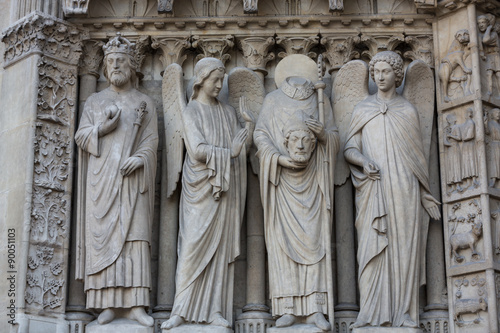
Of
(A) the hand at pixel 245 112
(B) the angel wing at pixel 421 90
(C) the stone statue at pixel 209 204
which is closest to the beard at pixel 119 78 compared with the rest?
(C) the stone statue at pixel 209 204

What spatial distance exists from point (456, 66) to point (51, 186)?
193 inches

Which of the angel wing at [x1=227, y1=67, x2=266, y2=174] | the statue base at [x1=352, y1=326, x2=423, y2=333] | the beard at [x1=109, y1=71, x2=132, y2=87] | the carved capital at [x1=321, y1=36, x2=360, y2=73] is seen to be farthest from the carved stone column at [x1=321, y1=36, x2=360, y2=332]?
the beard at [x1=109, y1=71, x2=132, y2=87]

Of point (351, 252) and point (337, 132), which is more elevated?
point (337, 132)

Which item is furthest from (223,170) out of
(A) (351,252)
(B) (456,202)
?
(B) (456,202)

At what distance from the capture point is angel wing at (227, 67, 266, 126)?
12.3 meters

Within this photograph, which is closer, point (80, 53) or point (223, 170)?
point (223, 170)

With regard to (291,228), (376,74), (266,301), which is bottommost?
(266,301)

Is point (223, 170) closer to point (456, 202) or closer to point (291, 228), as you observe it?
point (291, 228)

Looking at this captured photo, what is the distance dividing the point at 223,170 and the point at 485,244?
118 inches

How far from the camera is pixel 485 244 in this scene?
37.1 feet

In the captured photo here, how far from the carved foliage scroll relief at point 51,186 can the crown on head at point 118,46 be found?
0.56 m

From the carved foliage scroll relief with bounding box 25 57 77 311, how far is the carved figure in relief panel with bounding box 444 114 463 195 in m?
4.36

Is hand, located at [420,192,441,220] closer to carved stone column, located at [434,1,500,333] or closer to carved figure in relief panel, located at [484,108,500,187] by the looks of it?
carved stone column, located at [434,1,500,333]

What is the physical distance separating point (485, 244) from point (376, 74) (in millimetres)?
2305
